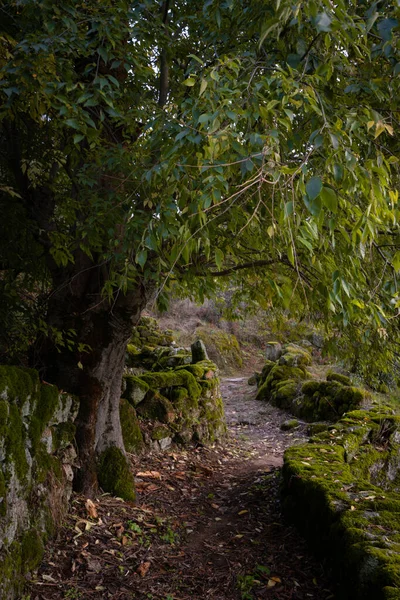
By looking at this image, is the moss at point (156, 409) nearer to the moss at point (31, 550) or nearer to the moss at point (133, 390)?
the moss at point (133, 390)

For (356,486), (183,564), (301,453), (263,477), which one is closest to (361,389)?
(263,477)

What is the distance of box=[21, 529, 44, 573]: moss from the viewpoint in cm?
349

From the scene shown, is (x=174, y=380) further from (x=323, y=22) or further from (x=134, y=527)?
(x=323, y=22)

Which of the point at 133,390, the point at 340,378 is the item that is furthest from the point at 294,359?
the point at 133,390

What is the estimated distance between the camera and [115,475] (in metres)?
5.26

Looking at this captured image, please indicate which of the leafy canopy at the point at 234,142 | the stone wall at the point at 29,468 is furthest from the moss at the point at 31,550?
the leafy canopy at the point at 234,142

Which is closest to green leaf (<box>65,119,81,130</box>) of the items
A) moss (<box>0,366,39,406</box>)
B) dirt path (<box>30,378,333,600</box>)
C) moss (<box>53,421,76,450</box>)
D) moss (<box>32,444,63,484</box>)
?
moss (<box>0,366,39,406</box>)

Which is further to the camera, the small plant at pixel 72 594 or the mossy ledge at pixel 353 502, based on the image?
the small plant at pixel 72 594

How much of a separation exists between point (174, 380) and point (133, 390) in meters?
1.04

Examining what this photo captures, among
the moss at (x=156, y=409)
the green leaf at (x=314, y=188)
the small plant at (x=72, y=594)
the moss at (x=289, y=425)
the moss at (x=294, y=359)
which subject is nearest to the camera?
the green leaf at (x=314, y=188)

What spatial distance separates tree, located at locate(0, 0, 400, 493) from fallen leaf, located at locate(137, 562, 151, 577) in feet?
4.16

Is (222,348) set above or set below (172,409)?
above

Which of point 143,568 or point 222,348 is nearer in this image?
point 143,568

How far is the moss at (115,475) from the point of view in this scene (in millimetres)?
5191
